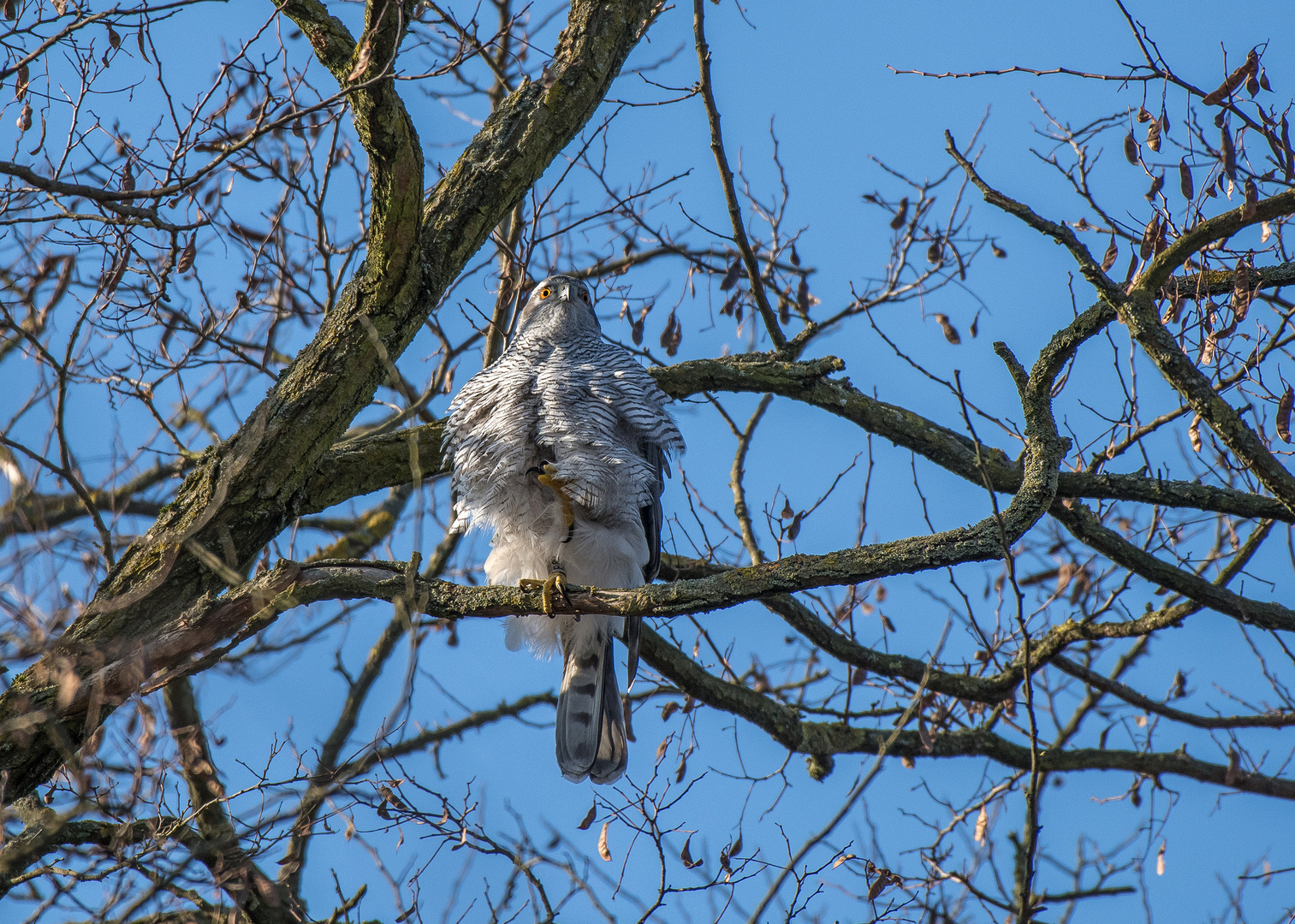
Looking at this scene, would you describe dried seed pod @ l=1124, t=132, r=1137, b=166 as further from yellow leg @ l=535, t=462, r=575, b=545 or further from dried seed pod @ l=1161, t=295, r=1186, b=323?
yellow leg @ l=535, t=462, r=575, b=545

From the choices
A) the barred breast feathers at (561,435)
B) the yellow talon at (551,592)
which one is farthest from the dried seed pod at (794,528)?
the yellow talon at (551,592)

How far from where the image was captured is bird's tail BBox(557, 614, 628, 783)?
430 cm

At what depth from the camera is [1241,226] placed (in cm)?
360

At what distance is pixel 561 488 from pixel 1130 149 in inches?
103

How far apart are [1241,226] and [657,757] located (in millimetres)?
3025

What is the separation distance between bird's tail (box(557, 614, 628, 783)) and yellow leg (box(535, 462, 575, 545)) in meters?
0.51

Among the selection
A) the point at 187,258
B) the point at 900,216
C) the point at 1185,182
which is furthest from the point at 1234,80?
the point at 187,258

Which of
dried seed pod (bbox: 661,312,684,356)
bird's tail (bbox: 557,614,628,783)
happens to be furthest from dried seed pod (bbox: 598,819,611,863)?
dried seed pod (bbox: 661,312,684,356)

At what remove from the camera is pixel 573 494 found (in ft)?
13.5

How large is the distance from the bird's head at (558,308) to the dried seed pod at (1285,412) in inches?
125

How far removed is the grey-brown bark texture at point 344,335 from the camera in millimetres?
3281

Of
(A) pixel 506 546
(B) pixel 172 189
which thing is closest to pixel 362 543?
(A) pixel 506 546

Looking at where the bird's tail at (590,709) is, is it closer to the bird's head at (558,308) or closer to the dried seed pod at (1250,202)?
the bird's head at (558,308)

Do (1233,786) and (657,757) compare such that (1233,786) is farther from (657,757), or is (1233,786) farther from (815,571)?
(815,571)
